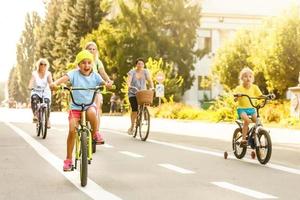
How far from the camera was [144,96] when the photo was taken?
15.3 m

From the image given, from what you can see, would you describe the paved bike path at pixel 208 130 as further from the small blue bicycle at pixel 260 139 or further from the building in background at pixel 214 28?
the building in background at pixel 214 28

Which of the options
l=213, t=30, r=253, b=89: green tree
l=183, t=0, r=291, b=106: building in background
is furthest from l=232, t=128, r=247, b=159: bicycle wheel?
l=183, t=0, r=291, b=106: building in background

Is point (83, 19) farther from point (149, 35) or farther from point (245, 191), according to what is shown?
point (245, 191)

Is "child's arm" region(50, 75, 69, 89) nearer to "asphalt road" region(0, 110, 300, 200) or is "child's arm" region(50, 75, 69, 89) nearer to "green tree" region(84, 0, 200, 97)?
"asphalt road" region(0, 110, 300, 200)

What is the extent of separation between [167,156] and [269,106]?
15935 millimetres

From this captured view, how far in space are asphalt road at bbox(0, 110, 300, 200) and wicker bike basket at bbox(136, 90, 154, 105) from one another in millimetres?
1520

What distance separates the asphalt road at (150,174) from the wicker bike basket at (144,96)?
1520 mm

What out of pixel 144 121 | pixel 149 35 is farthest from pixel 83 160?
pixel 149 35

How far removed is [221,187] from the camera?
7895 millimetres

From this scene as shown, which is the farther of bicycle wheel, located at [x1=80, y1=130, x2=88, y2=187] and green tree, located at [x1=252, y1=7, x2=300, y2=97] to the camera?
green tree, located at [x1=252, y1=7, x2=300, y2=97]

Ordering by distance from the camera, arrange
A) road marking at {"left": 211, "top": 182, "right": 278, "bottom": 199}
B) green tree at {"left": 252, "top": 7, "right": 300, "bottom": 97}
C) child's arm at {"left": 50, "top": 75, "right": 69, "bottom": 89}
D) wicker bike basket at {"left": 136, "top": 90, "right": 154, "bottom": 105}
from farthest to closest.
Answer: green tree at {"left": 252, "top": 7, "right": 300, "bottom": 97} → wicker bike basket at {"left": 136, "top": 90, "right": 154, "bottom": 105} → child's arm at {"left": 50, "top": 75, "right": 69, "bottom": 89} → road marking at {"left": 211, "top": 182, "right": 278, "bottom": 199}

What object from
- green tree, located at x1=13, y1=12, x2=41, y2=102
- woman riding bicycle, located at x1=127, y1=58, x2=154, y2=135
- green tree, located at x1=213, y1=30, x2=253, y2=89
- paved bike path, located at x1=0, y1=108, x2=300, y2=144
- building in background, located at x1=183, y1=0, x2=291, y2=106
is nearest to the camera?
woman riding bicycle, located at x1=127, y1=58, x2=154, y2=135

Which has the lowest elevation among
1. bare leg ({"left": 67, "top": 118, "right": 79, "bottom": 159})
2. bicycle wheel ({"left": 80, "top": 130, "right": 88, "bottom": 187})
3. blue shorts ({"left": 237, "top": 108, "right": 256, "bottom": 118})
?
bicycle wheel ({"left": 80, "top": 130, "right": 88, "bottom": 187})

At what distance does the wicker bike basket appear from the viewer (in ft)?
50.0
